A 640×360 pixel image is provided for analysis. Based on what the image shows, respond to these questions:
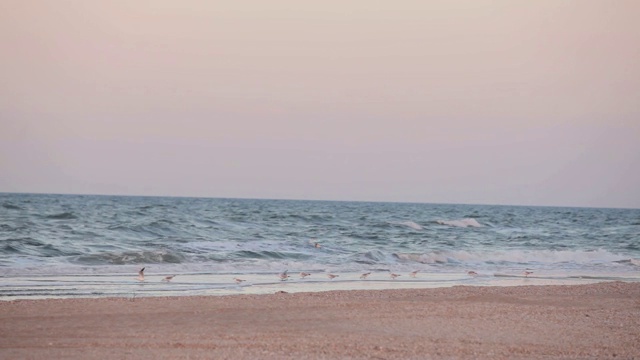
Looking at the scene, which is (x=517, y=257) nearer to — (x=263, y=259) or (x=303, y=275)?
(x=263, y=259)

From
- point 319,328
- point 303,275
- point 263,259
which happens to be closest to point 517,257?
point 263,259

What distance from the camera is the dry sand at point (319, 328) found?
820 centimetres

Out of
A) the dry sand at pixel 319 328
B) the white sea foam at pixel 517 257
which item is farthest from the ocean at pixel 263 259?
the dry sand at pixel 319 328

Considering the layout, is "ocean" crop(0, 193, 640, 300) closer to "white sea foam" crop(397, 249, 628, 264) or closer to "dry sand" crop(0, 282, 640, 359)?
"white sea foam" crop(397, 249, 628, 264)

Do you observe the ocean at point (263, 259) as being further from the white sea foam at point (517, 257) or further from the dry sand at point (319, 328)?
the dry sand at point (319, 328)

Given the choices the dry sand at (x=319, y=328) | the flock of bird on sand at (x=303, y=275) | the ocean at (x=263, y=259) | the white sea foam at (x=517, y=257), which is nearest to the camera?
the dry sand at (x=319, y=328)

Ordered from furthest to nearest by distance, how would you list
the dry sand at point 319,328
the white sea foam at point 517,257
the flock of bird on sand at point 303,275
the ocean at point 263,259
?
the white sea foam at point 517,257 → the flock of bird on sand at point 303,275 → the ocean at point 263,259 → the dry sand at point 319,328

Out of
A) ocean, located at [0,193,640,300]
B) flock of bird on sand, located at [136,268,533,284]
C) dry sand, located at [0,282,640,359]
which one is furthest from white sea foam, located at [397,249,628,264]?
dry sand, located at [0,282,640,359]

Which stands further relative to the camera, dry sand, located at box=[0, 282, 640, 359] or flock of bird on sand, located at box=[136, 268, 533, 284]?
flock of bird on sand, located at box=[136, 268, 533, 284]

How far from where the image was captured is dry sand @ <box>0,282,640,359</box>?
8.20 m

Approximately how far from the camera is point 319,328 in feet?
31.4

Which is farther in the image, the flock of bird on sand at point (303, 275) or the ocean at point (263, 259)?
the flock of bird on sand at point (303, 275)

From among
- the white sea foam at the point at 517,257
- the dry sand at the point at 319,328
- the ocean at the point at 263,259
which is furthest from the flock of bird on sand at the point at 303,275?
the white sea foam at the point at 517,257

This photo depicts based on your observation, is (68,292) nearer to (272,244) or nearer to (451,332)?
(451,332)
